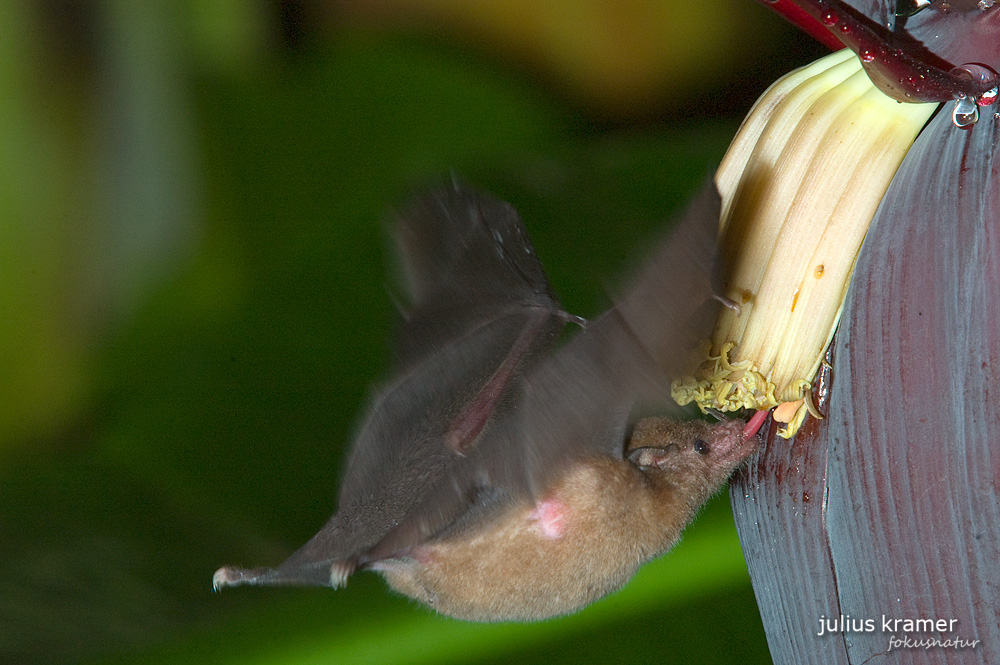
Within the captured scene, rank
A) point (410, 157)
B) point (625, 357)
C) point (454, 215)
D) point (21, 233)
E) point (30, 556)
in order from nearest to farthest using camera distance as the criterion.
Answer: point (625, 357), point (454, 215), point (30, 556), point (410, 157), point (21, 233)

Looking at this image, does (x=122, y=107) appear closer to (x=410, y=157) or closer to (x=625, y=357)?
(x=410, y=157)

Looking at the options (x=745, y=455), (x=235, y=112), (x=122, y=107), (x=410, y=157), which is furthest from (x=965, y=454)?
(x=122, y=107)

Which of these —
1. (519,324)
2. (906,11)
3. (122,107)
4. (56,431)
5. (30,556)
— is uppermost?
(906,11)

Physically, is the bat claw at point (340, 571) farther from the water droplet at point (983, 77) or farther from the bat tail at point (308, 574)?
the water droplet at point (983, 77)

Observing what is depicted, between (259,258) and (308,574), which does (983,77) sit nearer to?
(308,574)

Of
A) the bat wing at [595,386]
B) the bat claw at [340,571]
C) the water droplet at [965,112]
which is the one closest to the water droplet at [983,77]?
the water droplet at [965,112]

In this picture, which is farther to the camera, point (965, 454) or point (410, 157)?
point (410, 157)

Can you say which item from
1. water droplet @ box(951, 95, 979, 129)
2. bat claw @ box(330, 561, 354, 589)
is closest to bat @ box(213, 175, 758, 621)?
bat claw @ box(330, 561, 354, 589)
